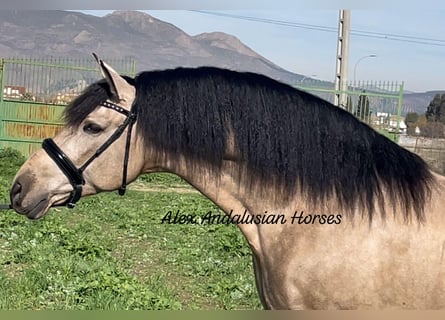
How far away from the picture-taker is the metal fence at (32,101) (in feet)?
43.6

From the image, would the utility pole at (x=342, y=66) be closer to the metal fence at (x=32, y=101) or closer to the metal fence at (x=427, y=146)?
the metal fence at (x=427, y=146)

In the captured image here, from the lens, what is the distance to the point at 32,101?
13.4 meters

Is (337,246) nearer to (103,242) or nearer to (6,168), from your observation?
(103,242)

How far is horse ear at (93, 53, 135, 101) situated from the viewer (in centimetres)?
239

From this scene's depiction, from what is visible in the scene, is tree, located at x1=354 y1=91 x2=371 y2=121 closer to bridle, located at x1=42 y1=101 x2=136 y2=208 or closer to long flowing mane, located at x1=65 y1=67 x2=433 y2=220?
long flowing mane, located at x1=65 y1=67 x2=433 y2=220

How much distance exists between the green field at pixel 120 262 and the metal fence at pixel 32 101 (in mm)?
4448

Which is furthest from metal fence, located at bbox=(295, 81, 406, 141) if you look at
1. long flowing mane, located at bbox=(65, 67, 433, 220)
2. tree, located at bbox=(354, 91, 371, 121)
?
long flowing mane, located at bbox=(65, 67, 433, 220)

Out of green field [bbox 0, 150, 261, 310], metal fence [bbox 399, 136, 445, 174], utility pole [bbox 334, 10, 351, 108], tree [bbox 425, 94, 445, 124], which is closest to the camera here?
green field [bbox 0, 150, 261, 310]

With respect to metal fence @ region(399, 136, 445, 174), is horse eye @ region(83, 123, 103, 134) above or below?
above

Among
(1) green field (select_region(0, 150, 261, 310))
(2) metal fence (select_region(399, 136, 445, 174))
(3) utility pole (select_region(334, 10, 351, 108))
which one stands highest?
(3) utility pole (select_region(334, 10, 351, 108))

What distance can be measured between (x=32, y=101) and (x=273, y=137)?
12.1 metres

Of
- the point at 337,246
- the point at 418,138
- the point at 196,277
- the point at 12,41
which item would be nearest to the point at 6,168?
the point at 12,41

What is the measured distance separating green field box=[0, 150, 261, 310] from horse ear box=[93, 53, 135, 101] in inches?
79.0

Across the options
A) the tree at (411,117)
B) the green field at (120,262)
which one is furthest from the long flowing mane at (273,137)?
the tree at (411,117)
